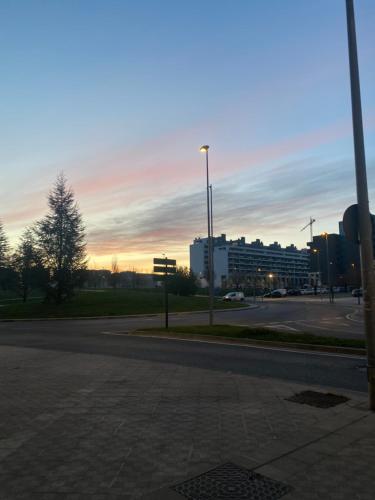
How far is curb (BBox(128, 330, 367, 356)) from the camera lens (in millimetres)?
11242

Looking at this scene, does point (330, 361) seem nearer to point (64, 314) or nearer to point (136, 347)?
point (136, 347)

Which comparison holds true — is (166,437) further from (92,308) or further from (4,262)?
(4,262)

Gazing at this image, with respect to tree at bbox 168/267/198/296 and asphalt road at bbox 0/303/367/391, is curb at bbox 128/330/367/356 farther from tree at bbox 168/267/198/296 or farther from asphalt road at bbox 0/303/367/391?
tree at bbox 168/267/198/296

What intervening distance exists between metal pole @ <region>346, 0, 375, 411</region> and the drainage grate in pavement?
67 centimetres

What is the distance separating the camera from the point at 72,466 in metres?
4.00

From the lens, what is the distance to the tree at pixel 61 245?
39.0 m

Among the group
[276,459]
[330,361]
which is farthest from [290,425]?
[330,361]

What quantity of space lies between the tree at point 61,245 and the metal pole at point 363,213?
36738 millimetres

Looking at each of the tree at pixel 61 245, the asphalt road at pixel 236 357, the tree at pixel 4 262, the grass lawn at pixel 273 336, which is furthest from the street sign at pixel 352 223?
the tree at pixel 4 262

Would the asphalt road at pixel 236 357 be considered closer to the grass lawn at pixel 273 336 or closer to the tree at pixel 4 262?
the grass lawn at pixel 273 336

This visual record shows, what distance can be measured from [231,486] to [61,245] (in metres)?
39.4

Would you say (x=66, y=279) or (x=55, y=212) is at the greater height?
(x=55, y=212)

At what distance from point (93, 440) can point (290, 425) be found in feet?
9.06

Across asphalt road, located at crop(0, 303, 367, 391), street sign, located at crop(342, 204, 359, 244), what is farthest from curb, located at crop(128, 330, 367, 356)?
street sign, located at crop(342, 204, 359, 244)
